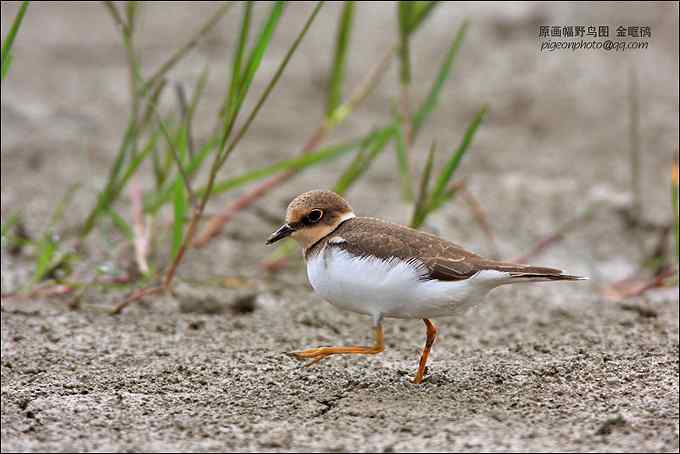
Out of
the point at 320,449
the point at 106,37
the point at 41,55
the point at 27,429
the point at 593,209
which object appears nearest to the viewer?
the point at 320,449

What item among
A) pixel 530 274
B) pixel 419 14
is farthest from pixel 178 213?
pixel 530 274

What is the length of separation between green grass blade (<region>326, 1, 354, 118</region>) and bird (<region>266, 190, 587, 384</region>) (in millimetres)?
1448

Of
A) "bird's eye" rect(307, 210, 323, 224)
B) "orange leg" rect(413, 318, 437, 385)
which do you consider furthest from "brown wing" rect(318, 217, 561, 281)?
"orange leg" rect(413, 318, 437, 385)

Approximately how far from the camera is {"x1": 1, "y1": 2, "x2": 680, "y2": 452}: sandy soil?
2.50 meters

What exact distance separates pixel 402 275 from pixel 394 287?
5cm

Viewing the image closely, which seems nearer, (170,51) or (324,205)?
(324,205)

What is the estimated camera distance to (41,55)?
7.14 m

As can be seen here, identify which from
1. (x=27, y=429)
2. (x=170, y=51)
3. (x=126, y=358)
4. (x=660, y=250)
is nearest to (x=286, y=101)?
(x=170, y=51)

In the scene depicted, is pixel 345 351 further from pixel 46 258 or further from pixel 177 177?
pixel 46 258

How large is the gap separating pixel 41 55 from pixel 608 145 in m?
4.28

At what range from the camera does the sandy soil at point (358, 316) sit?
8.21ft

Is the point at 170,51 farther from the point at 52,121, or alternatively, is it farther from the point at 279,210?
the point at 279,210

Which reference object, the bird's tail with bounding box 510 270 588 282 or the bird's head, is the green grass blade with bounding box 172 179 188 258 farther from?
the bird's tail with bounding box 510 270 588 282

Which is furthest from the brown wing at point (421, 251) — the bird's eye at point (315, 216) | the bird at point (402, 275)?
the bird's eye at point (315, 216)
